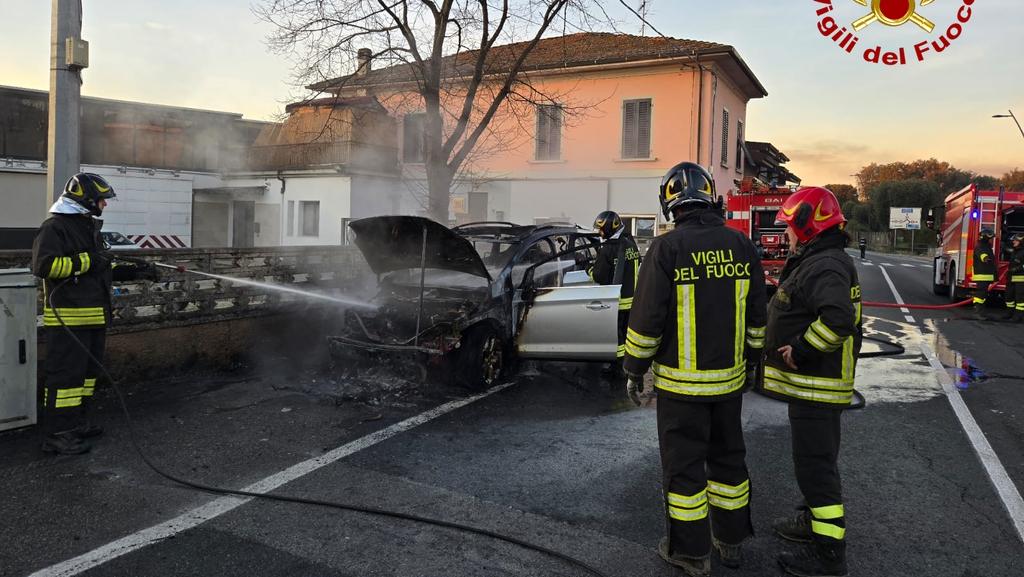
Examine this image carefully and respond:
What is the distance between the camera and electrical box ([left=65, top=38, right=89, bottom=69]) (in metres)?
6.12

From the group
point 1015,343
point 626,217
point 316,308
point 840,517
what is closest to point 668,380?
point 840,517

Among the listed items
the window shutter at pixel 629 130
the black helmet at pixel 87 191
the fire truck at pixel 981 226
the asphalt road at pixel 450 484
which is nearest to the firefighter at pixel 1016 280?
the fire truck at pixel 981 226

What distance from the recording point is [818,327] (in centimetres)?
314

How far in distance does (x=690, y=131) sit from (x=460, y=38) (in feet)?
36.2

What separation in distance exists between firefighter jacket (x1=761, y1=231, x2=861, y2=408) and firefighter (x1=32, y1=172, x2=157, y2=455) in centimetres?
441

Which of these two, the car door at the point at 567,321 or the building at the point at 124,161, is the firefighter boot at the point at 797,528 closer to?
the car door at the point at 567,321

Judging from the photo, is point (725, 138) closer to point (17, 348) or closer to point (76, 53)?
point (76, 53)

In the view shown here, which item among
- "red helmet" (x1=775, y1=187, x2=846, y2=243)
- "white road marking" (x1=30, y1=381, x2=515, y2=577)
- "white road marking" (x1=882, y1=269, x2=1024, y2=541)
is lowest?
"white road marking" (x1=30, y1=381, x2=515, y2=577)

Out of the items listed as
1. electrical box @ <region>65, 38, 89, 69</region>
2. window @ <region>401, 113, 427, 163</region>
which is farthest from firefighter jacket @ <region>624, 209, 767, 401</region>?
window @ <region>401, 113, 427, 163</region>

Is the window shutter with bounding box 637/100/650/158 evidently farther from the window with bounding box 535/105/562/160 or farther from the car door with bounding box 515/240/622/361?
the car door with bounding box 515/240/622/361

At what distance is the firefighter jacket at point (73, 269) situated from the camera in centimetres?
456

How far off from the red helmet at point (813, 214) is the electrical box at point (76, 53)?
19.9 ft

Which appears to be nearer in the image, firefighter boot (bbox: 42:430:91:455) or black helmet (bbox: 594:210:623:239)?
firefighter boot (bbox: 42:430:91:455)

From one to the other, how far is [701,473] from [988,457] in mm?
3062
